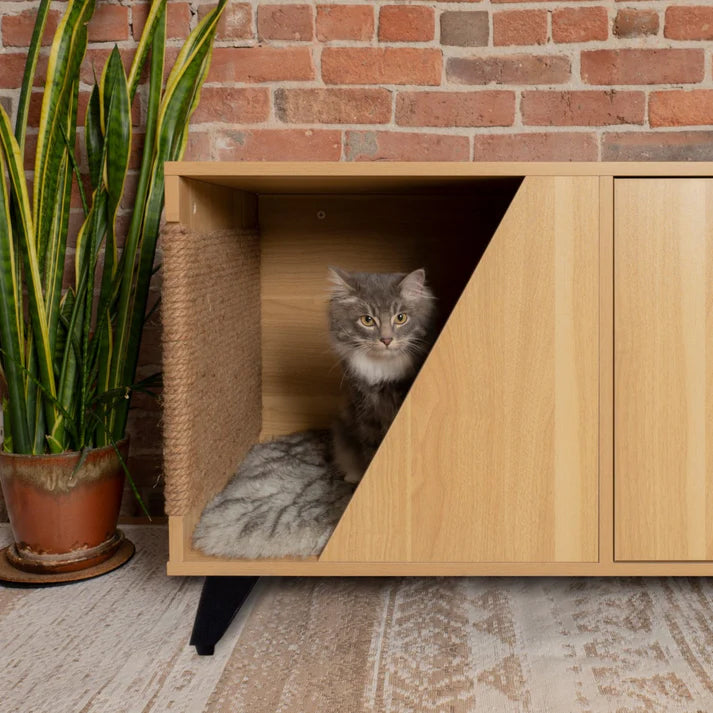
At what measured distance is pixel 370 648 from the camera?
1099mm

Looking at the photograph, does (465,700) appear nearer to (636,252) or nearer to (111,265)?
(636,252)

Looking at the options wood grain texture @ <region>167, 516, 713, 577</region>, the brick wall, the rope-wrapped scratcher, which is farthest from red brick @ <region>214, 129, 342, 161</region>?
wood grain texture @ <region>167, 516, 713, 577</region>

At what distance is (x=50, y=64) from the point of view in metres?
1.33

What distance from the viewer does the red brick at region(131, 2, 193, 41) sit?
159cm

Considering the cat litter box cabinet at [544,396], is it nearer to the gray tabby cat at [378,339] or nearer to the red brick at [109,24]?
the gray tabby cat at [378,339]

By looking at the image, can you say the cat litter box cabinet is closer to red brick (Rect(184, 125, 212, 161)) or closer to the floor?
the floor

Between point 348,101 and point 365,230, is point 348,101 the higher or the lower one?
the higher one

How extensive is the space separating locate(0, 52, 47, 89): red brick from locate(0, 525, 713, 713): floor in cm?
102

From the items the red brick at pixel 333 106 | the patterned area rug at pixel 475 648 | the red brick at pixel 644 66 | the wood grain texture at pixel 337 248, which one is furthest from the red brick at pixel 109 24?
the patterned area rug at pixel 475 648

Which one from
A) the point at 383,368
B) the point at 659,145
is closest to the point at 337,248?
the point at 383,368

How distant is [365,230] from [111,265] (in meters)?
0.50

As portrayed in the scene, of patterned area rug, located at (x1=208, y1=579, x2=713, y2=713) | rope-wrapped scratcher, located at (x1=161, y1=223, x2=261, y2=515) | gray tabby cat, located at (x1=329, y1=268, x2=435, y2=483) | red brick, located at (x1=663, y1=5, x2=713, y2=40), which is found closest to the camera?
patterned area rug, located at (x1=208, y1=579, x2=713, y2=713)

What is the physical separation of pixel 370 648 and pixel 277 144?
1.03m

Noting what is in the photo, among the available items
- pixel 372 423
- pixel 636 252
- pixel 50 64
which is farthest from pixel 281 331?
pixel 636 252
